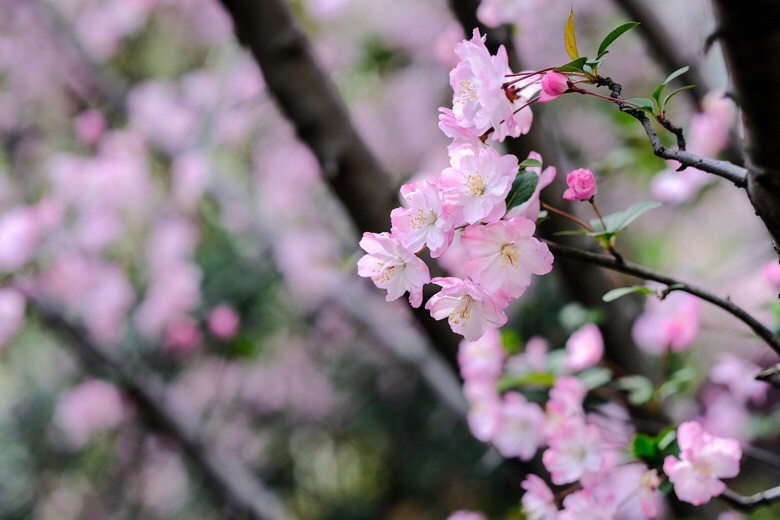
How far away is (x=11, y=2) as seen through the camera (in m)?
3.06

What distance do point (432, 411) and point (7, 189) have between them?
2.47m

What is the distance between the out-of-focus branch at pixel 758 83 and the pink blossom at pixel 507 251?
0.14m

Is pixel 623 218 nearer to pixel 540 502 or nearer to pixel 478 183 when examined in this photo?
pixel 478 183

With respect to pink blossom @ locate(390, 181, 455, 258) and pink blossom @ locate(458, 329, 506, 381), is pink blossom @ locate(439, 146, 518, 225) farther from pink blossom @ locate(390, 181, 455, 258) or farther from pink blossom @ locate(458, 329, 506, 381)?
pink blossom @ locate(458, 329, 506, 381)

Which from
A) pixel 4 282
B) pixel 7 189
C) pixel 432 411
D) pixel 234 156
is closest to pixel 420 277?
pixel 4 282

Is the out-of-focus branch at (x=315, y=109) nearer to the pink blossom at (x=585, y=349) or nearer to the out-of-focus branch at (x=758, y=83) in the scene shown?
the pink blossom at (x=585, y=349)

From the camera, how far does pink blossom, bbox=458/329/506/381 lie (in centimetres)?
100

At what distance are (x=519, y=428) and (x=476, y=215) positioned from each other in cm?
64

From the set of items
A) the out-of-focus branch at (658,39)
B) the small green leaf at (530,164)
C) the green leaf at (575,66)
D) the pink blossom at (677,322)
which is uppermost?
the green leaf at (575,66)

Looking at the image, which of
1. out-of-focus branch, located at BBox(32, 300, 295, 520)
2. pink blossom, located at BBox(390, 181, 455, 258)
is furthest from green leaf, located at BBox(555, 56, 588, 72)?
out-of-focus branch, located at BBox(32, 300, 295, 520)

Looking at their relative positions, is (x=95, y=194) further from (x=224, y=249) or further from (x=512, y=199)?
(x=512, y=199)

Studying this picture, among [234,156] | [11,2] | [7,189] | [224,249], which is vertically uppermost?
[11,2]

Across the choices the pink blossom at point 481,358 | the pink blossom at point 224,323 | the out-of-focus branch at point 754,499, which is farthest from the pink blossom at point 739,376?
the pink blossom at point 224,323

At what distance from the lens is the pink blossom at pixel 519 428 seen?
Result: 0.97m
